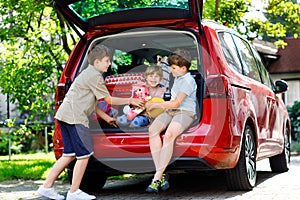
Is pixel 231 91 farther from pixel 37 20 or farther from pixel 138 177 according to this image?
pixel 37 20

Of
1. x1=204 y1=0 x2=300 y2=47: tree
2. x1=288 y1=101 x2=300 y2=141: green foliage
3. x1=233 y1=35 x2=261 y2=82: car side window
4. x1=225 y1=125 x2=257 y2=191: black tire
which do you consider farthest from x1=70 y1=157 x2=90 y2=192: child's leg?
x1=288 y1=101 x2=300 y2=141: green foliage

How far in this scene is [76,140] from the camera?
6336mm

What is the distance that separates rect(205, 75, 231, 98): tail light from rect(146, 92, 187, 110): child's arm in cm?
26

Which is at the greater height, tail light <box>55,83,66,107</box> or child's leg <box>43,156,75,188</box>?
tail light <box>55,83,66,107</box>

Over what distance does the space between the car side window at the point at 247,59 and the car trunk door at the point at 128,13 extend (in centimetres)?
114

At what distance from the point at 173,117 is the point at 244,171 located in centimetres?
95

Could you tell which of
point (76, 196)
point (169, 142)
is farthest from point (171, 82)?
point (76, 196)

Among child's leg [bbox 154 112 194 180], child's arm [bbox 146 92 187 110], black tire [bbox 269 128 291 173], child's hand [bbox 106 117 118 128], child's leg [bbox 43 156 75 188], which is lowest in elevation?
black tire [bbox 269 128 291 173]

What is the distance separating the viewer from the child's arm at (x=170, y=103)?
639cm

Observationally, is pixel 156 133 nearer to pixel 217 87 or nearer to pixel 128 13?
pixel 217 87

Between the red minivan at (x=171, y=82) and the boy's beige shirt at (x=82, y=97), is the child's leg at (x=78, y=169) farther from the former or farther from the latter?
the boy's beige shirt at (x=82, y=97)

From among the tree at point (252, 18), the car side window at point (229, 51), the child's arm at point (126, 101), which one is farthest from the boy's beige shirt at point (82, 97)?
the tree at point (252, 18)

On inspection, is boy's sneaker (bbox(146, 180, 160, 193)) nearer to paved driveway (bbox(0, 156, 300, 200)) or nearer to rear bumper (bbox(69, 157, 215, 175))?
rear bumper (bbox(69, 157, 215, 175))

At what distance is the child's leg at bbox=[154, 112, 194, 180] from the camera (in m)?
6.17
